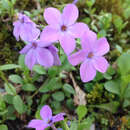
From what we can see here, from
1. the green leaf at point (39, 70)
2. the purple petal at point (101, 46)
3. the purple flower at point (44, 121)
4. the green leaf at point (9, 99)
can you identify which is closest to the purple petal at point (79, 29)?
the purple petal at point (101, 46)

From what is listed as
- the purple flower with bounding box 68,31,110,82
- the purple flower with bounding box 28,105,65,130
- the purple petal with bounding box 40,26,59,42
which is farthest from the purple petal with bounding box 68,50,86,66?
the purple flower with bounding box 28,105,65,130

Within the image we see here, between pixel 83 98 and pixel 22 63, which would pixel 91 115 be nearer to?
pixel 83 98

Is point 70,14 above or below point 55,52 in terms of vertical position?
above

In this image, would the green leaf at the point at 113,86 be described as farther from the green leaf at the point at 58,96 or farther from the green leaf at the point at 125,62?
the green leaf at the point at 58,96

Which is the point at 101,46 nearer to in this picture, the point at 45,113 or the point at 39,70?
the point at 45,113

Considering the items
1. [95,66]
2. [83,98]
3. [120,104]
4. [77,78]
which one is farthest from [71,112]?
[95,66]

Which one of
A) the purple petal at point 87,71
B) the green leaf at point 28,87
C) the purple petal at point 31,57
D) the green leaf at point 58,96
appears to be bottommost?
the green leaf at point 58,96

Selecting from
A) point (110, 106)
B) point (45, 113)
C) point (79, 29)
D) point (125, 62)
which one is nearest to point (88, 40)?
point (79, 29)
